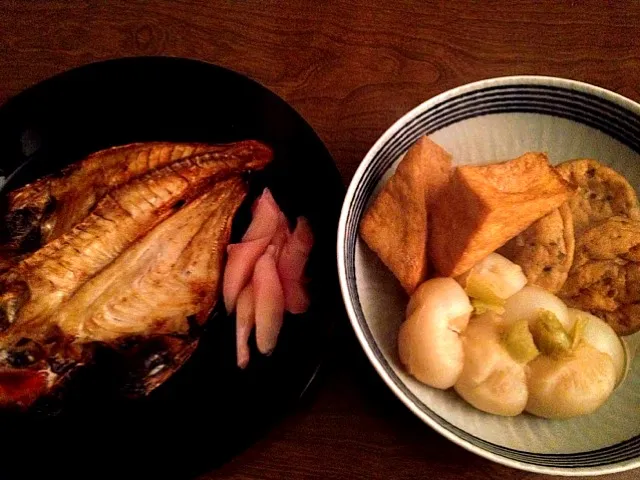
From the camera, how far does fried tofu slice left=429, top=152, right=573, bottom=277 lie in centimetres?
78

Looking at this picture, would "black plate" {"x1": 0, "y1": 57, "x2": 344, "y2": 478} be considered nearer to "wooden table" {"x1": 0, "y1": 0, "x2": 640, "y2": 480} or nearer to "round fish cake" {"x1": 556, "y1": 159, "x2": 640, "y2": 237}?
"wooden table" {"x1": 0, "y1": 0, "x2": 640, "y2": 480}

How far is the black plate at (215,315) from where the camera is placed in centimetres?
83

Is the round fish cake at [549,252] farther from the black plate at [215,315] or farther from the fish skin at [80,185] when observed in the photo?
the fish skin at [80,185]

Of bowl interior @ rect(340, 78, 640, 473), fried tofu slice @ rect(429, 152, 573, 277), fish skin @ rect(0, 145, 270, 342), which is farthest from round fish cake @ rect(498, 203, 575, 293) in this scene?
fish skin @ rect(0, 145, 270, 342)

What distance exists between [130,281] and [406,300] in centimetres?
47

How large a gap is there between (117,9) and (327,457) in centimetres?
109

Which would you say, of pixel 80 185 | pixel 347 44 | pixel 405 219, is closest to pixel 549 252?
pixel 405 219

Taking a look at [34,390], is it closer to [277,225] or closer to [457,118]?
[277,225]

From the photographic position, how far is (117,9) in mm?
1307

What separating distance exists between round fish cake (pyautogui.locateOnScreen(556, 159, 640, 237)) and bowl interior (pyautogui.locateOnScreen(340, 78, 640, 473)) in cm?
7

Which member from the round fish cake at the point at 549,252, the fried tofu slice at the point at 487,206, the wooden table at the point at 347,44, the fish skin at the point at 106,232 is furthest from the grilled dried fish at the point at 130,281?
the round fish cake at the point at 549,252

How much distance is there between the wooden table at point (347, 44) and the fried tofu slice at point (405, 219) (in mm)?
247

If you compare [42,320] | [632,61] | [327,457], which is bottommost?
[327,457]

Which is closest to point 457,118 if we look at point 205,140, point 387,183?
point 387,183
